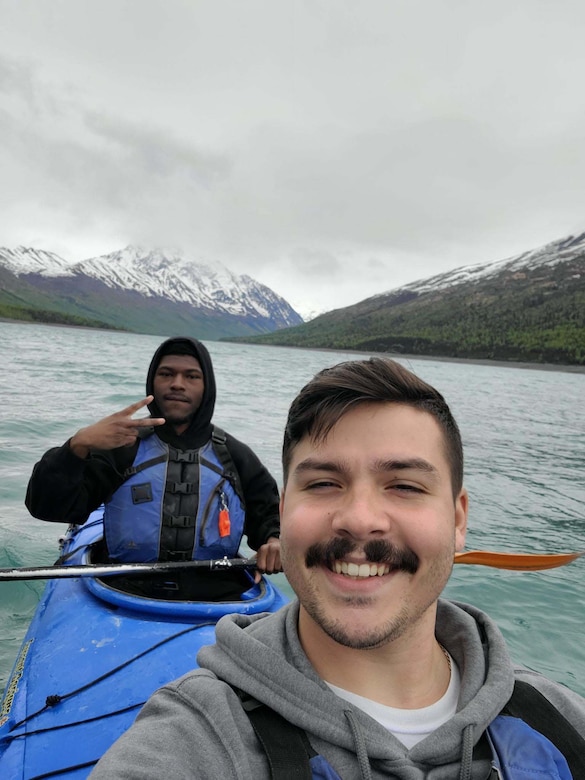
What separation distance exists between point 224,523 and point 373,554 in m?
2.98

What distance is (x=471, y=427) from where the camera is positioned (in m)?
22.9

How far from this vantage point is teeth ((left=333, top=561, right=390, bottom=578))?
1646 millimetres

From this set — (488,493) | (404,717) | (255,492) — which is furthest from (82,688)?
(488,493)

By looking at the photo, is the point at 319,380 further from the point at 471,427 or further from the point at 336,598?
the point at 471,427

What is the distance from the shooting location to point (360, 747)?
1535 mm

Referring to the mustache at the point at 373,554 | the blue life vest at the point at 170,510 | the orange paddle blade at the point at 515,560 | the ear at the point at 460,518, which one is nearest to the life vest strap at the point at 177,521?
the blue life vest at the point at 170,510

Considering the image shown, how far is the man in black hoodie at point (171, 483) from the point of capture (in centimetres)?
402

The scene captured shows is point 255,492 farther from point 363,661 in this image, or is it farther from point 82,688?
point 363,661

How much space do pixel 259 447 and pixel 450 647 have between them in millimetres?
14203

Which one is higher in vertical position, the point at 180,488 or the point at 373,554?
the point at 373,554

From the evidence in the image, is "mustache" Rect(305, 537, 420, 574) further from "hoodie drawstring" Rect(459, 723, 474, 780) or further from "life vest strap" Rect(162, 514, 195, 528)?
"life vest strap" Rect(162, 514, 195, 528)

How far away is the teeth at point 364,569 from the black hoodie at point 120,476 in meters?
2.87

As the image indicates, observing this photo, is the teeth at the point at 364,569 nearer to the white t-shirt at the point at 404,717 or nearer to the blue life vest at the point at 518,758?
the white t-shirt at the point at 404,717

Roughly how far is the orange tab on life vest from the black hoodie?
0.39 m
